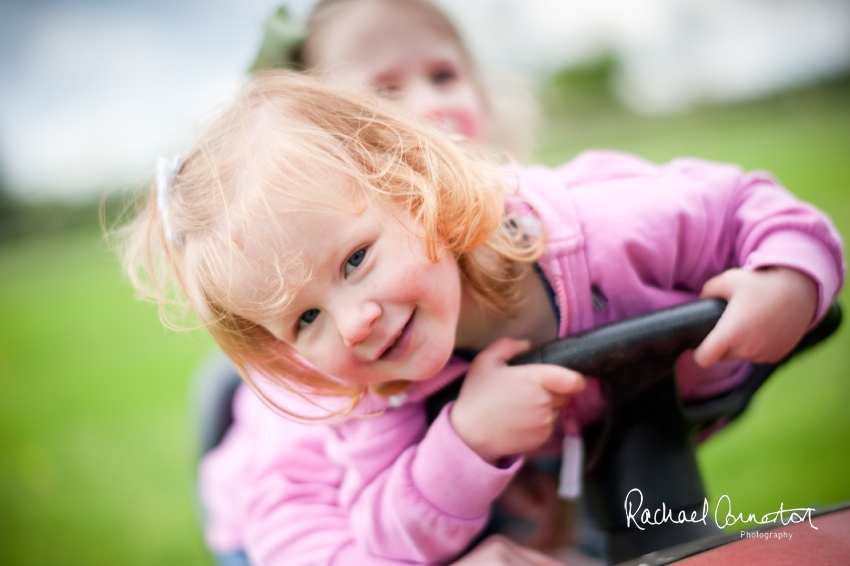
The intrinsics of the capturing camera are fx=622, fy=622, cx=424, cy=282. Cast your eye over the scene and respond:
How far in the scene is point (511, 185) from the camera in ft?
Answer: 2.60

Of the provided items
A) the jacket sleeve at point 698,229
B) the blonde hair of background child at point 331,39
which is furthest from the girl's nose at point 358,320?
the blonde hair of background child at point 331,39

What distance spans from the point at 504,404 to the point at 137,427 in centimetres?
210

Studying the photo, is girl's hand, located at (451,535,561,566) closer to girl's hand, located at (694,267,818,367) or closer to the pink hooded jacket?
the pink hooded jacket

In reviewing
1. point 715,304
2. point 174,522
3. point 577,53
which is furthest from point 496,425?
point 577,53

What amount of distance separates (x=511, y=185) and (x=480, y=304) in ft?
0.54

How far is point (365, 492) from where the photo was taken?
30.0 inches

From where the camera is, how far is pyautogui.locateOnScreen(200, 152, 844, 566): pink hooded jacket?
687 mm

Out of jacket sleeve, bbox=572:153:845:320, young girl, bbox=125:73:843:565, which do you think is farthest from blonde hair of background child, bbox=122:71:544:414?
jacket sleeve, bbox=572:153:845:320

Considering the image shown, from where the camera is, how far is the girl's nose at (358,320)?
1.89 feet

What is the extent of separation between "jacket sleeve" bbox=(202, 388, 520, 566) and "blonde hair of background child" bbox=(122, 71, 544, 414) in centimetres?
8

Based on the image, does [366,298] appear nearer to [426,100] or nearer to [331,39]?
[426,100]

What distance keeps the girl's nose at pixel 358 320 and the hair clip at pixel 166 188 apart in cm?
23

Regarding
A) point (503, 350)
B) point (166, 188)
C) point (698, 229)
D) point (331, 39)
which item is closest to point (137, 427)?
point (331, 39)

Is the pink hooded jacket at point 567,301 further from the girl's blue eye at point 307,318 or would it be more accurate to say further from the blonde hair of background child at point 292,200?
the girl's blue eye at point 307,318
